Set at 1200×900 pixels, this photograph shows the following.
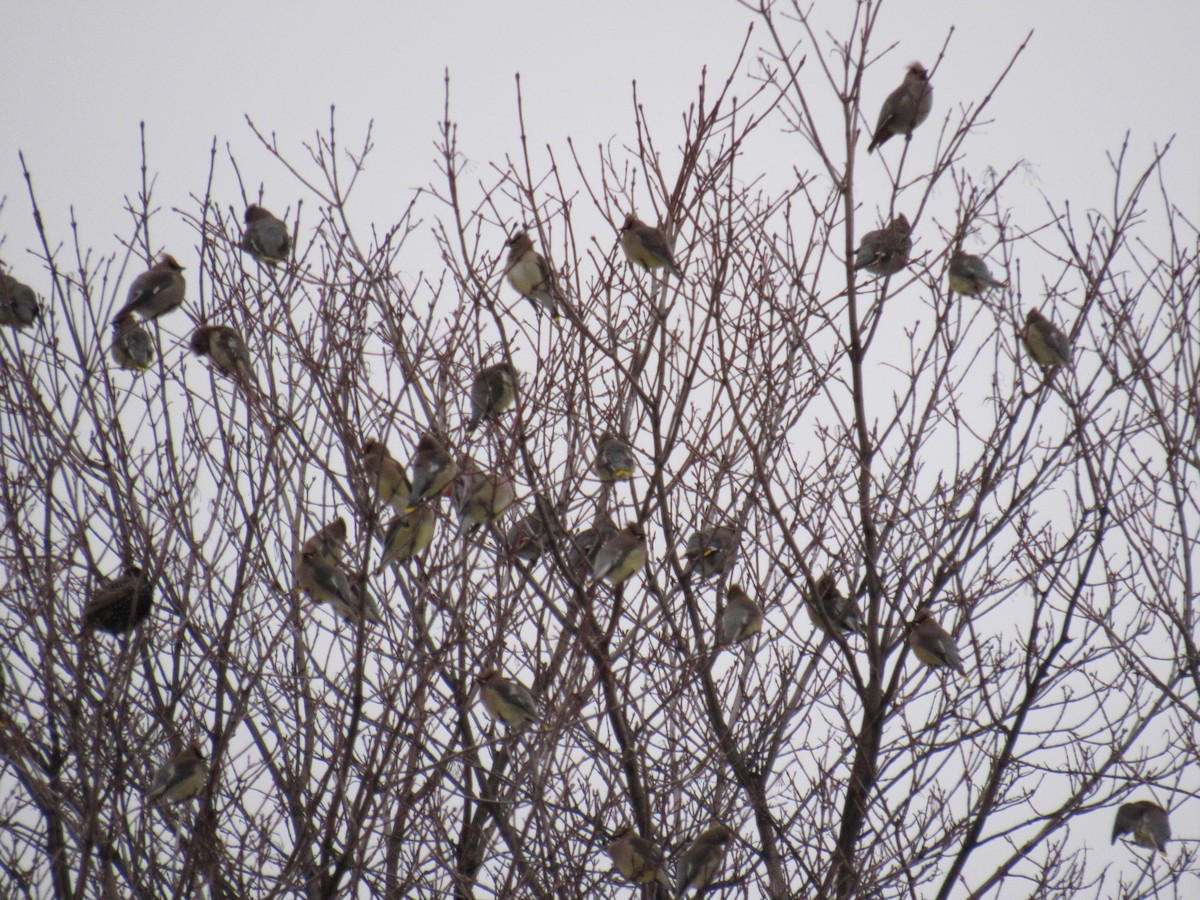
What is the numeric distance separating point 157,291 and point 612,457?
3486 millimetres

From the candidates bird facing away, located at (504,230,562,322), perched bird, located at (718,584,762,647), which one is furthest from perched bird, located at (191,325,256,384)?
perched bird, located at (718,584,762,647)

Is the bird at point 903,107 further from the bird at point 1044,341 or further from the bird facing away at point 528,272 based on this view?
the bird facing away at point 528,272

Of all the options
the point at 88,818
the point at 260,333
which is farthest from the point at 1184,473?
the point at 88,818

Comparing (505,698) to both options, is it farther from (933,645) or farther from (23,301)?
(23,301)

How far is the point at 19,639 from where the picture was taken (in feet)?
15.8

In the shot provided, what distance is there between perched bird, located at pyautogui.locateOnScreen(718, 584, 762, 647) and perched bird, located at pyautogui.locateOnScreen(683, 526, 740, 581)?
14cm

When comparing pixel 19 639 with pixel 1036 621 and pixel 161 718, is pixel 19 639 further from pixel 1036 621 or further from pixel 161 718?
pixel 1036 621

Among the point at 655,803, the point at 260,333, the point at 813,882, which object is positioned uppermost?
the point at 260,333

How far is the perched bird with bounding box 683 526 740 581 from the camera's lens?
5.55m

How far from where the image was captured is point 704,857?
5.20 meters

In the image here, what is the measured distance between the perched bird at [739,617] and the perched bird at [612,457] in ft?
2.33

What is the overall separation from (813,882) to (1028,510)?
1.84m

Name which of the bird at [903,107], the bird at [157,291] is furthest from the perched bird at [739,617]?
the bird at [157,291]

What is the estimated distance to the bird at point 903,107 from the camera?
7.38m
